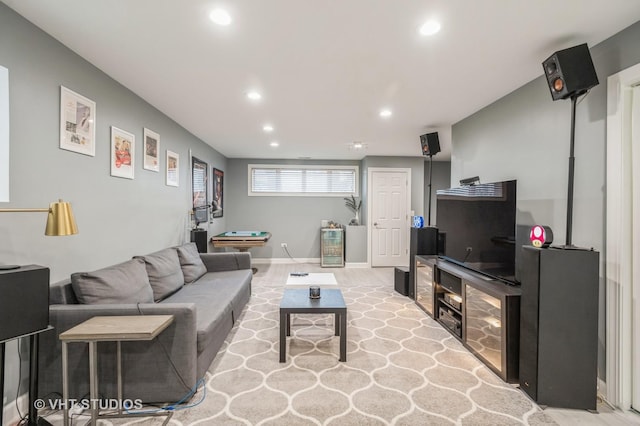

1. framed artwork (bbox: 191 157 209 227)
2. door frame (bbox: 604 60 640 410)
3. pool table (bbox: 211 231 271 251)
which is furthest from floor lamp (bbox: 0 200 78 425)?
pool table (bbox: 211 231 271 251)

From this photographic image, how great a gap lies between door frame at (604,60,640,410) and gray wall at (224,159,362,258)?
17.0 feet

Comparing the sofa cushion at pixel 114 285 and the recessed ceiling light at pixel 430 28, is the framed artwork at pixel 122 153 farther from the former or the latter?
the recessed ceiling light at pixel 430 28

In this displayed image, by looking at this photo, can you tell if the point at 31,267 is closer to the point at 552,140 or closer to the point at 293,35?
the point at 293,35

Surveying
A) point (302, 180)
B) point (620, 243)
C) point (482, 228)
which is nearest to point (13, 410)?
point (482, 228)

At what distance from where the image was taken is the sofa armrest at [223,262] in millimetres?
4048

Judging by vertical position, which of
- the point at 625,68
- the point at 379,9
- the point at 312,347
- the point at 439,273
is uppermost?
the point at 379,9

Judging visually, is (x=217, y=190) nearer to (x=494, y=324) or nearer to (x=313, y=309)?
(x=313, y=309)

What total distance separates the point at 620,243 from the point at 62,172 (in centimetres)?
382

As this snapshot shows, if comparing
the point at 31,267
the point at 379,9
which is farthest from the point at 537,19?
the point at 31,267

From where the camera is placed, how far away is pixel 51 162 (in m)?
2.04

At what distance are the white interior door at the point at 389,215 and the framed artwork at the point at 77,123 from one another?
4909 mm

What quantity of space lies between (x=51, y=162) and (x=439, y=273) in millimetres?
3572

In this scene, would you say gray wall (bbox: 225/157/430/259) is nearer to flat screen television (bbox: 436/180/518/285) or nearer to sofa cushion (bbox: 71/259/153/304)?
flat screen television (bbox: 436/180/518/285)

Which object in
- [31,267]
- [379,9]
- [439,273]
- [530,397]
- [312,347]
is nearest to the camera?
[31,267]
